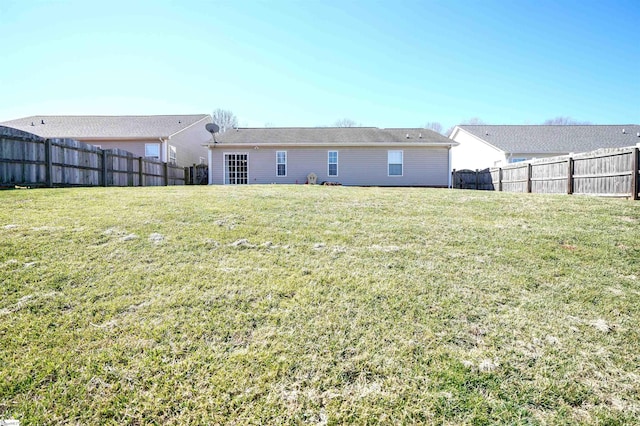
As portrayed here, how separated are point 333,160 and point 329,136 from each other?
150 cm

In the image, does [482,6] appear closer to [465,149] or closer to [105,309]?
[105,309]

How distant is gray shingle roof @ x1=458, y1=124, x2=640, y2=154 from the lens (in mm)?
20141

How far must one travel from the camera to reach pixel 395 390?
196cm

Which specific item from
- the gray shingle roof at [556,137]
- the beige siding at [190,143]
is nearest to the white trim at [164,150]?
the beige siding at [190,143]

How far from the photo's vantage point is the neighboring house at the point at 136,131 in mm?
17891

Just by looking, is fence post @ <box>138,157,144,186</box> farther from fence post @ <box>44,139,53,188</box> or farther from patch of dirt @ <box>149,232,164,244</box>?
patch of dirt @ <box>149,232,164,244</box>

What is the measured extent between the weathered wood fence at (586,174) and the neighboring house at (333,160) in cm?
410

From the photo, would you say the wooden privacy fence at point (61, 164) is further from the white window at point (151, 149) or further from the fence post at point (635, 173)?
the fence post at point (635, 173)

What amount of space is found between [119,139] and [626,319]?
21342mm

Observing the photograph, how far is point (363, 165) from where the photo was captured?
1672cm

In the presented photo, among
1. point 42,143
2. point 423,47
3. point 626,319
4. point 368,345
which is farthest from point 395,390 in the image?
point 423,47

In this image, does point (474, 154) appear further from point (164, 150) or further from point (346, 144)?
point (164, 150)

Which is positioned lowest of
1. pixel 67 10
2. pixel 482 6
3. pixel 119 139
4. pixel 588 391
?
pixel 588 391

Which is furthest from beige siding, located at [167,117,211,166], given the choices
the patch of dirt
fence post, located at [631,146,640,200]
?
fence post, located at [631,146,640,200]
